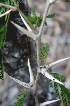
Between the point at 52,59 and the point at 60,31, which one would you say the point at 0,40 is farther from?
the point at 60,31

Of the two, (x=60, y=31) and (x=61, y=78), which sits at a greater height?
(x=60, y=31)

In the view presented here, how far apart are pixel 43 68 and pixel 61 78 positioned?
10 centimetres

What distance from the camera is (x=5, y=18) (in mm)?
312

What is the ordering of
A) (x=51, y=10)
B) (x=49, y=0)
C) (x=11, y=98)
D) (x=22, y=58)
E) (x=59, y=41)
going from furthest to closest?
(x=51, y=10) < (x=59, y=41) < (x=11, y=98) < (x=22, y=58) < (x=49, y=0)

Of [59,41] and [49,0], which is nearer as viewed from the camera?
[49,0]

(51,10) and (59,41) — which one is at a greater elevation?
(51,10)

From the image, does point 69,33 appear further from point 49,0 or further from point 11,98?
point 49,0

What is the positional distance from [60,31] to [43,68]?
917 millimetres

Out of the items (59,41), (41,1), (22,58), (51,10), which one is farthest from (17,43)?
(41,1)

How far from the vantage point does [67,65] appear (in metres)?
0.93

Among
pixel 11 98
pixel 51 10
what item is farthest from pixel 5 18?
pixel 51 10

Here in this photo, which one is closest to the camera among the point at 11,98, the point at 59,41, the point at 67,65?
the point at 11,98

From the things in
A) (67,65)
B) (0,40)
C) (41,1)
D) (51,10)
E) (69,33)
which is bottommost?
(67,65)

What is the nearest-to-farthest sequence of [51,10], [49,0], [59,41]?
1. [49,0]
2. [59,41]
3. [51,10]
